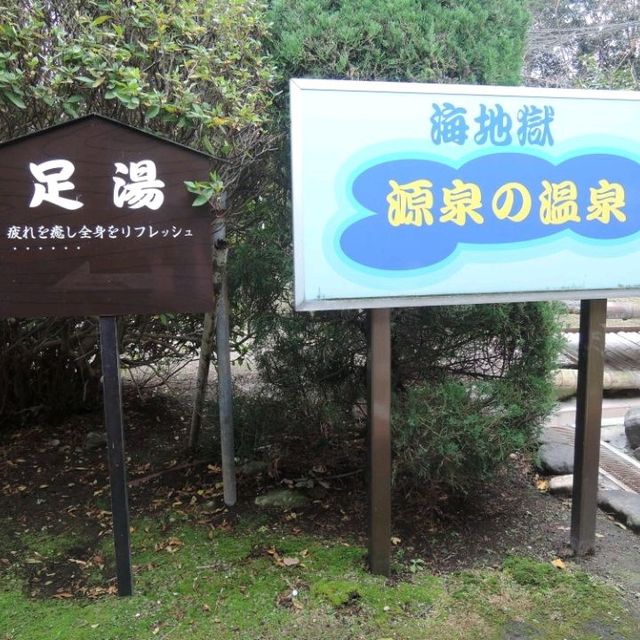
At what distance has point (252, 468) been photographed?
13.3ft

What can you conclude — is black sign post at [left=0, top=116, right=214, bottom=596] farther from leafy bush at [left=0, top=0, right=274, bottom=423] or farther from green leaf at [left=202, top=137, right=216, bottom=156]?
green leaf at [left=202, top=137, right=216, bottom=156]

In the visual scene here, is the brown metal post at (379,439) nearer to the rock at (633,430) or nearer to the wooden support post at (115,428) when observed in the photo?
the wooden support post at (115,428)

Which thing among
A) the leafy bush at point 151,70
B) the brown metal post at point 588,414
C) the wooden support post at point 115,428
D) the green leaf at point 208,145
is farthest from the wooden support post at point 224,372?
the brown metal post at point 588,414

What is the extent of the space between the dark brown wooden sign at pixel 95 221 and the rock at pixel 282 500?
1.77 metres

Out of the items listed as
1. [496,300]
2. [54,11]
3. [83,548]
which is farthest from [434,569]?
[54,11]

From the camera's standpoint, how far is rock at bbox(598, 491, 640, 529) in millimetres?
3711

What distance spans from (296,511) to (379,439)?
1143 millimetres

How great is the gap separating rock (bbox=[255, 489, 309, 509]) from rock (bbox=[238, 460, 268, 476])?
24 centimetres

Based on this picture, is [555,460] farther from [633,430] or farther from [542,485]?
[633,430]

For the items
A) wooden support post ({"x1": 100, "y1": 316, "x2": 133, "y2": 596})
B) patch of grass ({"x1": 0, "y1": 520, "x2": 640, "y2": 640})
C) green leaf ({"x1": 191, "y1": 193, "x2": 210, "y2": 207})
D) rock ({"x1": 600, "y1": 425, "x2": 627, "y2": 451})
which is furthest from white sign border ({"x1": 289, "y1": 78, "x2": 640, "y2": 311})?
rock ({"x1": 600, "y1": 425, "x2": 627, "y2": 451})

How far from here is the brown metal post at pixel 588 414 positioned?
312 centimetres

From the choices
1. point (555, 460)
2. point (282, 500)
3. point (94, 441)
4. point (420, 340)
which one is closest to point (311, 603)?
point (282, 500)

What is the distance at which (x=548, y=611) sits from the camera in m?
2.84

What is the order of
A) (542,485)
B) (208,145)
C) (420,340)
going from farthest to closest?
1. (542,485)
2. (420,340)
3. (208,145)
